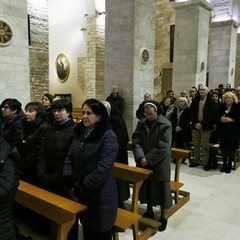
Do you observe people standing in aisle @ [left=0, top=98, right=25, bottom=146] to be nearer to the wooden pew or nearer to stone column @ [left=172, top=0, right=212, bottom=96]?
the wooden pew

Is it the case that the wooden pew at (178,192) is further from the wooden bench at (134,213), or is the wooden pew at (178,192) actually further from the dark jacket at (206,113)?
the dark jacket at (206,113)

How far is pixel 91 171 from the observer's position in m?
2.26

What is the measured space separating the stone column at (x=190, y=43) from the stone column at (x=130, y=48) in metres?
2.13

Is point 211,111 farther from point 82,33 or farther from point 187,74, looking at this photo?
point 82,33

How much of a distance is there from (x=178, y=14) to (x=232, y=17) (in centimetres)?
321

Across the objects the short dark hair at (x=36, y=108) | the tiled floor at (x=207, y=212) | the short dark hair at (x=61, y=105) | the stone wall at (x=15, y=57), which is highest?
the stone wall at (x=15, y=57)

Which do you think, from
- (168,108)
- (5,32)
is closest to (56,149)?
(5,32)

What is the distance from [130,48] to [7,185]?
632cm

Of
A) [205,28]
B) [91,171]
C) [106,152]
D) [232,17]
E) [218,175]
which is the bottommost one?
[218,175]

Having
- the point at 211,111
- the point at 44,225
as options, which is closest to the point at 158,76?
the point at 211,111

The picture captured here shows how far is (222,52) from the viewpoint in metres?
12.1

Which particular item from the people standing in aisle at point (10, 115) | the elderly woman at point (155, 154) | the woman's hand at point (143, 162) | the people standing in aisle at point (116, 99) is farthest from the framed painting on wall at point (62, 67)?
the woman's hand at point (143, 162)

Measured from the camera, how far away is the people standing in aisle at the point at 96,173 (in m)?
A: 2.20

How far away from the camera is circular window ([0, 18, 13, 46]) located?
496 cm
